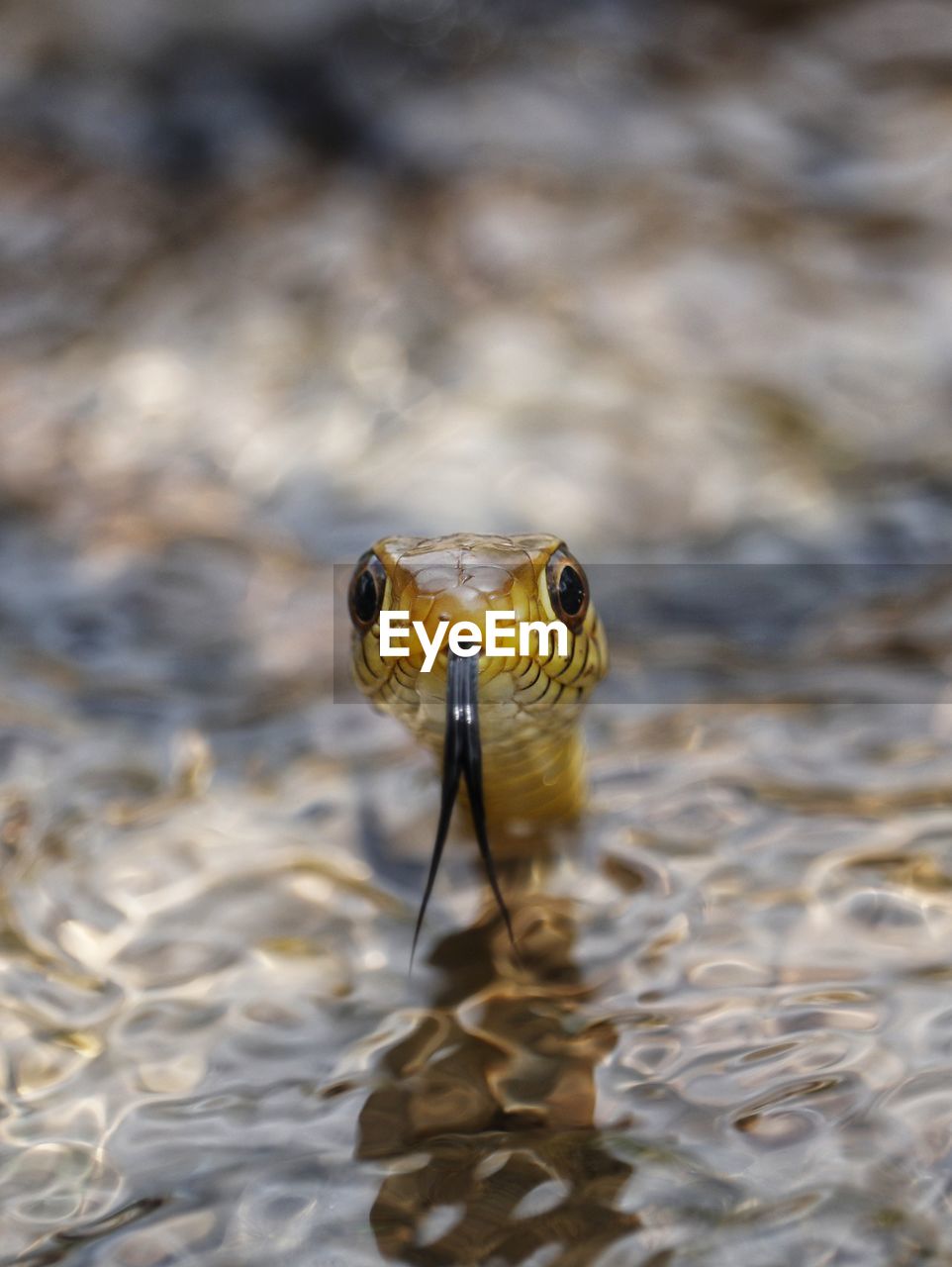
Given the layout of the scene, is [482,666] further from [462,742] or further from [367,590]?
[367,590]

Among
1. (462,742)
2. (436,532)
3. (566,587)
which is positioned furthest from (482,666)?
(436,532)

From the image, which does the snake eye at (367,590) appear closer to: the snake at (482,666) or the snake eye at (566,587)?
the snake at (482,666)

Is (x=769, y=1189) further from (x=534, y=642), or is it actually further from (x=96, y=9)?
(x=96, y=9)

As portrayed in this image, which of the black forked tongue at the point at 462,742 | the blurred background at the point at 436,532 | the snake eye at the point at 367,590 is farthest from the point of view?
the snake eye at the point at 367,590

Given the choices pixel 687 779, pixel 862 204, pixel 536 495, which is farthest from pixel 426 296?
pixel 687 779

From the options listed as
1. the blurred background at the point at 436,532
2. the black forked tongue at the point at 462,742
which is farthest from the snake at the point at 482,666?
the blurred background at the point at 436,532

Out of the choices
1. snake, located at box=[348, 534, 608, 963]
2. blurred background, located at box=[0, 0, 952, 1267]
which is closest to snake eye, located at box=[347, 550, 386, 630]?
snake, located at box=[348, 534, 608, 963]

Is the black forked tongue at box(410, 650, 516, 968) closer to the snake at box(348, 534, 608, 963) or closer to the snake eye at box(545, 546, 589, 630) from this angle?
the snake at box(348, 534, 608, 963)
